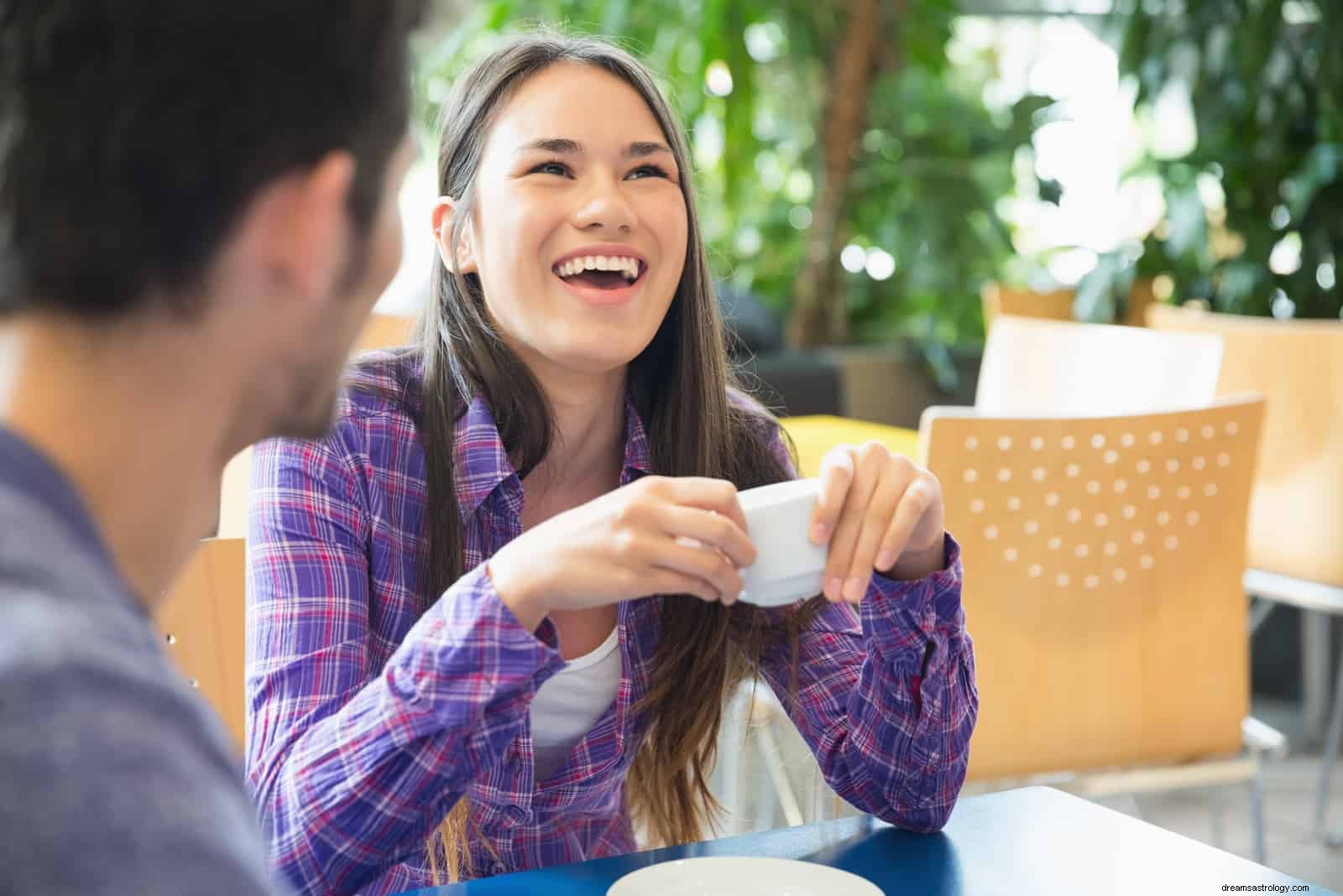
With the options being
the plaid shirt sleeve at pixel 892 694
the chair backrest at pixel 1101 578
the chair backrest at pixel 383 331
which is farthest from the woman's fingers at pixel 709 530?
the chair backrest at pixel 383 331

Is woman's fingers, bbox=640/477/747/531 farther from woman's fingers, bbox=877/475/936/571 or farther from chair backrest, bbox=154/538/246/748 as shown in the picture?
chair backrest, bbox=154/538/246/748

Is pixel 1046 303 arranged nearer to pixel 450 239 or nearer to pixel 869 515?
pixel 450 239

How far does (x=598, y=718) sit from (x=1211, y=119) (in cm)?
381

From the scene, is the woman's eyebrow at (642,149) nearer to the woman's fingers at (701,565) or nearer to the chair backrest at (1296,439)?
the woman's fingers at (701,565)

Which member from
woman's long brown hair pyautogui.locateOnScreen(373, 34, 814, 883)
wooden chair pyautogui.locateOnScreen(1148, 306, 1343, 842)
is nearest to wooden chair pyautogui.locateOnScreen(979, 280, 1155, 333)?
wooden chair pyautogui.locateOnScreen(1148, 306, 1343, 842)

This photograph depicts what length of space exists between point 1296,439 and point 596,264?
2.02 metres

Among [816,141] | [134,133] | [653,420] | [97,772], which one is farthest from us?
[816,141]

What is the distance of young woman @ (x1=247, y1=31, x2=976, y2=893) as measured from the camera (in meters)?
0.98

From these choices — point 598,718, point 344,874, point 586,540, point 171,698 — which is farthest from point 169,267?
point 598,718

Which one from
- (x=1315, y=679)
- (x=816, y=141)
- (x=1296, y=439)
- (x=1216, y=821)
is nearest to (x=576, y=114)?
(x=1216, y=821)

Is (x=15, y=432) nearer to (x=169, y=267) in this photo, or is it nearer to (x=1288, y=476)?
(x=169, y=267)

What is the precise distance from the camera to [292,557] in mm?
1204

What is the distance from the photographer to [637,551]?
3.09ft

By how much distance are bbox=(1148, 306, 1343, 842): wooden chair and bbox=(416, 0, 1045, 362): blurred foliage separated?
180cm
